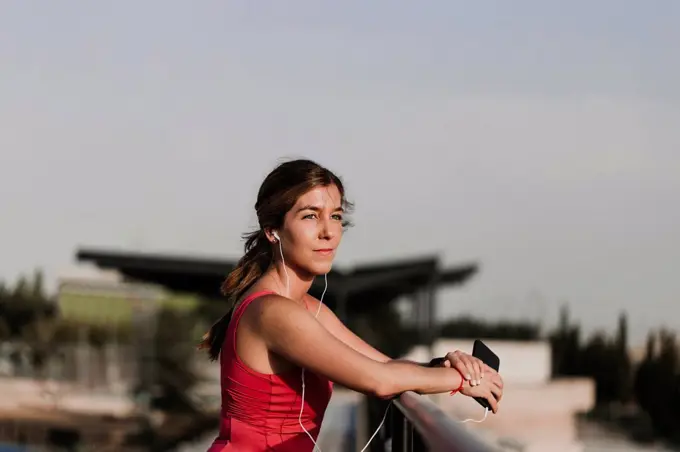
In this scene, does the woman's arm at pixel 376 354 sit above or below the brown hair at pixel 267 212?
below

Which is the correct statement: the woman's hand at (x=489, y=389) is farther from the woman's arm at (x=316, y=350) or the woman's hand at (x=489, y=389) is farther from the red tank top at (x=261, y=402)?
the red tank top at (x=261, y=402)

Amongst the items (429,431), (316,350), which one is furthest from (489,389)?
(316,350)

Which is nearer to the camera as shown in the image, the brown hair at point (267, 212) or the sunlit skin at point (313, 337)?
the sunlit skin at point (313, 337)

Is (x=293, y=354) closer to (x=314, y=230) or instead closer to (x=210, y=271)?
(x=314, y=230)

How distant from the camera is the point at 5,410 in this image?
5366cm

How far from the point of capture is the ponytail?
12.4ft

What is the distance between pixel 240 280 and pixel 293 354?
0.48 m

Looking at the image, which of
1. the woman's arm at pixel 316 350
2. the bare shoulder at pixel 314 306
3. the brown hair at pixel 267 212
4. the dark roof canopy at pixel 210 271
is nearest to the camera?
the woman's arm at pixel 316 350

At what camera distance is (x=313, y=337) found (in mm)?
3385

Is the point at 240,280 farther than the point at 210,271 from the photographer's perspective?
No

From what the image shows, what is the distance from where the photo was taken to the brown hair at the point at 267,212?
3619mm

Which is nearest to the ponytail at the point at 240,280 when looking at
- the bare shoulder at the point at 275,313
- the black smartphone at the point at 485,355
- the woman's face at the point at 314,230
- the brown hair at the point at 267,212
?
the brown hair at the point at 267,212

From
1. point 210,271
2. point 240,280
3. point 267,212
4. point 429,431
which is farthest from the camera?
point 210,271

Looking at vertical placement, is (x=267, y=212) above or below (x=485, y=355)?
above
